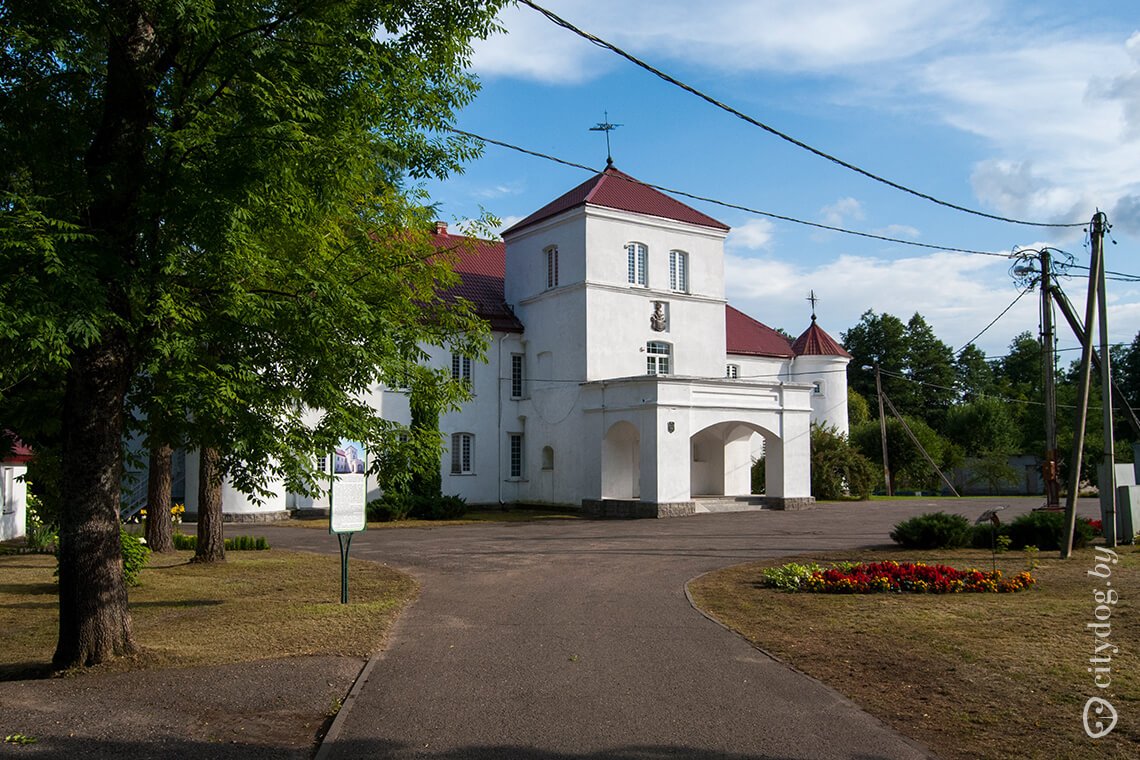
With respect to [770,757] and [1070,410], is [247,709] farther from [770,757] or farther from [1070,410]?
[1070,410]

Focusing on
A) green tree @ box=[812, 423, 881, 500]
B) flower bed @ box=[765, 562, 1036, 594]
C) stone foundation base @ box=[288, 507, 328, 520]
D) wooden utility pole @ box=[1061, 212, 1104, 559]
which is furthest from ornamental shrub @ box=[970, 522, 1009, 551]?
green tree @ box=[812, 423, 881, 500]

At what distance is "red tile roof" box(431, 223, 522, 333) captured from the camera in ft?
116

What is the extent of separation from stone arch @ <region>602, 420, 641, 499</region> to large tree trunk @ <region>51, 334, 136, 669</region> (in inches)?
925

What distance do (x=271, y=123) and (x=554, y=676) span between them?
18.2 feet

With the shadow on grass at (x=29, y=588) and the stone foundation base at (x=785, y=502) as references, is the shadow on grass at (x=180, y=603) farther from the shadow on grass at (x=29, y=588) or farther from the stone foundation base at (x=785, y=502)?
the stone foundation base at (x=785, y=502)

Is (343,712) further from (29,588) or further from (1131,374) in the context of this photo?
(1131,374)

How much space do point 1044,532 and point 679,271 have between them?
779 inches

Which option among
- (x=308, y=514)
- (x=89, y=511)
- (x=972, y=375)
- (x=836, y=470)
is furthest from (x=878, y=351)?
(x=89, y=511)

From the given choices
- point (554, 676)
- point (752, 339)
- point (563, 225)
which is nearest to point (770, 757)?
point (554, 676)

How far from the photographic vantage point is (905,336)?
260 ft

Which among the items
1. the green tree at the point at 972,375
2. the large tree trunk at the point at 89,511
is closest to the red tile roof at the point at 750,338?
the large tree trunk at the point at 89,511

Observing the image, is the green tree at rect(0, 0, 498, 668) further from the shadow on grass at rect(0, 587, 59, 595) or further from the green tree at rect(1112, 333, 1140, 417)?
the green tree at rect(1112, 333, 1140, 417)

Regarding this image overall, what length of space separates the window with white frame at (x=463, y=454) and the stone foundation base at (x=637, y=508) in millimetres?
5589

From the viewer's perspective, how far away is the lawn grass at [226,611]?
29.7 feet
